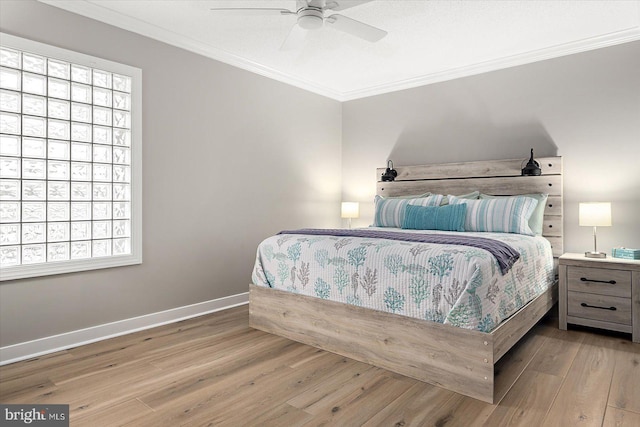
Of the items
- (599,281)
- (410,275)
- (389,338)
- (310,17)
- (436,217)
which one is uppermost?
(310,17)

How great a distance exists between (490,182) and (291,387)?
300 cm

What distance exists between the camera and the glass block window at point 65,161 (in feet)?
8.58

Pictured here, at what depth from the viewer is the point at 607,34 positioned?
339 centimetres

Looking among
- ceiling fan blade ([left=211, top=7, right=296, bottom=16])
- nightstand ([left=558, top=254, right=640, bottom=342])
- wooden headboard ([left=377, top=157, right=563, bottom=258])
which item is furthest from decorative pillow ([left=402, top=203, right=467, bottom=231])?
ceiling fan blade ([left=211, top=7, right=296, bottom=16])

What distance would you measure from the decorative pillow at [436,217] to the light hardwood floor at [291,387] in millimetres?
1121

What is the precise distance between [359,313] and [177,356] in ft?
4.21

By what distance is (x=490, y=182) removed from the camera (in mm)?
4070

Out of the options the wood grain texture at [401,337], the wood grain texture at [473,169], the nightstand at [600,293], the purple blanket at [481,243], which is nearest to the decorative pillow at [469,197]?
the wood grain texture at [473,169]

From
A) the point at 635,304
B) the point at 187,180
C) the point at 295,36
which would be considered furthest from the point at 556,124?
the point at 187,180

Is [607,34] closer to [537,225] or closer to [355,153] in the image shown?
[537,225]

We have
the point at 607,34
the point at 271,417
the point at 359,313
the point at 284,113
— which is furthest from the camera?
the point at 284,113

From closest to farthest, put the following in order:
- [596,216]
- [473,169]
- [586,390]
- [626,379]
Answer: [586,390] → [626,379] → [596,216] → [473,169]

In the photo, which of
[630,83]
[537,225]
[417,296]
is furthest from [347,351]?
[630,83]

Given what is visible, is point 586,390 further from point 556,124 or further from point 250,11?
point 250,11
